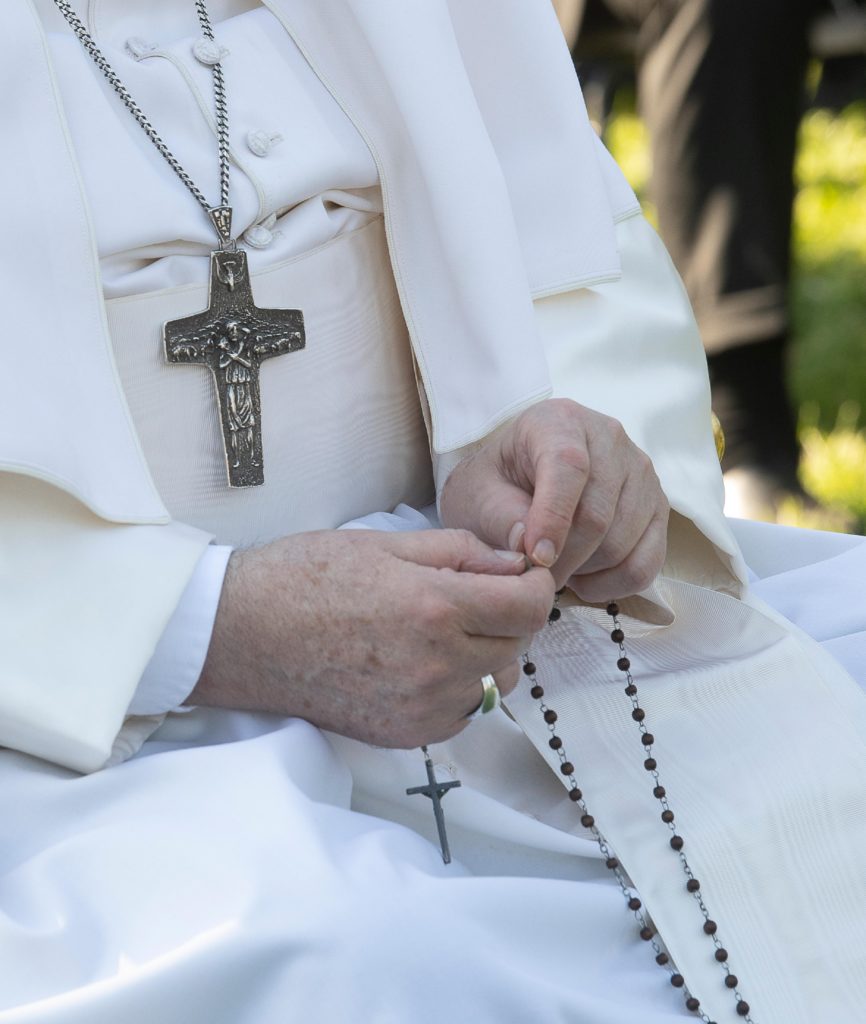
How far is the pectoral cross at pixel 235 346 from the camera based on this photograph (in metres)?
1.48

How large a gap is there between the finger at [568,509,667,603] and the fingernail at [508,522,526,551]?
5.8 inches

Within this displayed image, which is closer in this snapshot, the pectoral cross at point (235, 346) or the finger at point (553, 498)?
the finger at point (553, 498)

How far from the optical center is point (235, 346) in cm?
149

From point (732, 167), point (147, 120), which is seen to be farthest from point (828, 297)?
point (147, 120)

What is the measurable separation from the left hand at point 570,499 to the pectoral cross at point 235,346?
0.22 metres

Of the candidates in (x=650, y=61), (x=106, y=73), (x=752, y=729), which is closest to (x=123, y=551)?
(x=106, y=73)

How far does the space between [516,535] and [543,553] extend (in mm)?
52

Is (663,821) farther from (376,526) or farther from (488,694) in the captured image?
(376,526)

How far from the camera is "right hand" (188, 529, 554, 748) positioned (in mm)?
1290

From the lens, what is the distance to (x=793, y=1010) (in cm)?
135

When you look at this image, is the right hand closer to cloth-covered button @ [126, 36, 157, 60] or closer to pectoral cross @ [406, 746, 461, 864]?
pectoral cross @ [406, 746, 461, 864]

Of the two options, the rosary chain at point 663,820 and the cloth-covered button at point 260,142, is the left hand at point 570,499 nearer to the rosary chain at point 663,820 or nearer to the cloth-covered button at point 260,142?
the rosary chain at point 663,820

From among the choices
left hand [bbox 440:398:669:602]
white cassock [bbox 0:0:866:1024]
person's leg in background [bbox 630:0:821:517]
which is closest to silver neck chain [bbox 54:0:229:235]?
white cassock [bbox 0:0:866:1024]

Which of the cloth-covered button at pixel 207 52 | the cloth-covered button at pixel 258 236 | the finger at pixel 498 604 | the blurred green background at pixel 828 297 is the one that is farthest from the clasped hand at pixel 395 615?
the blurred green background at pixel 828 297
